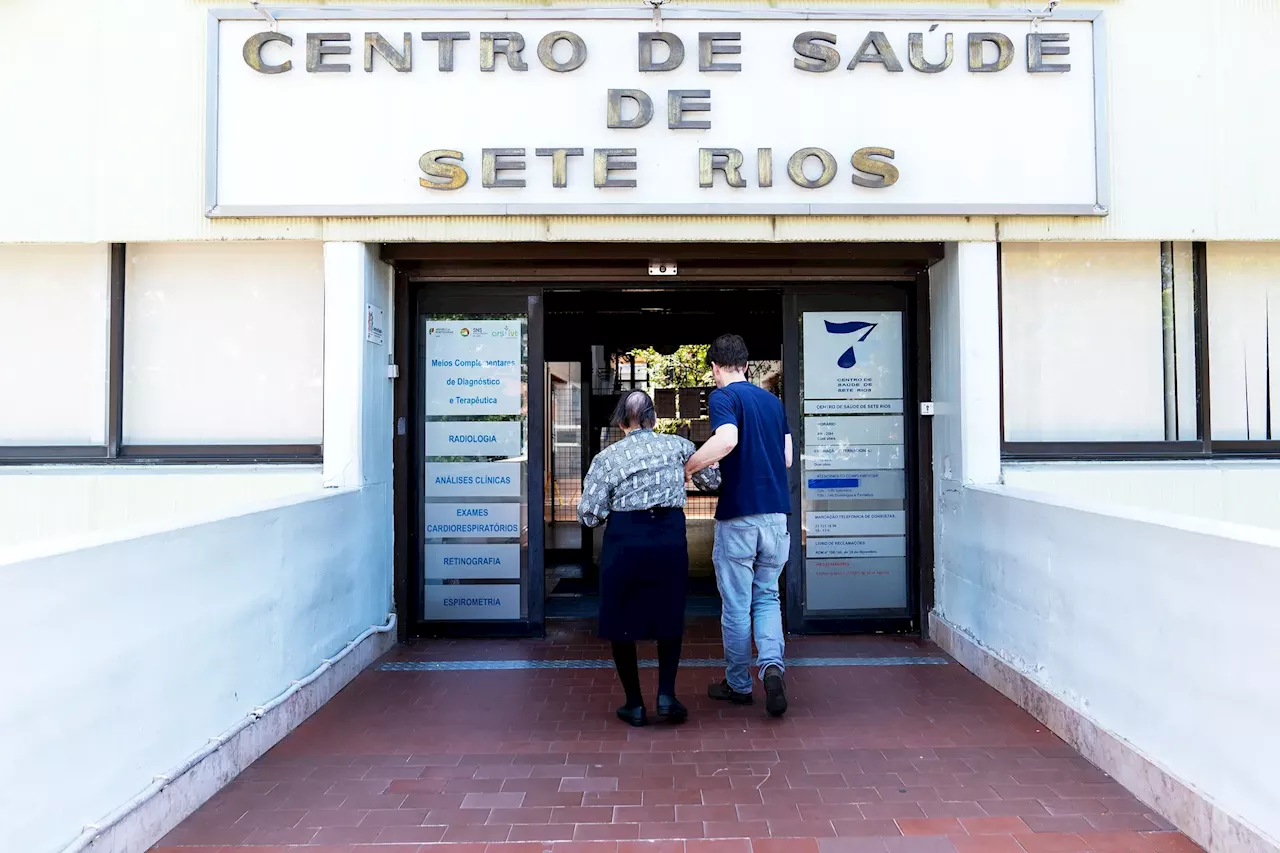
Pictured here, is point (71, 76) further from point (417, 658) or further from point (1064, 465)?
point (1064, 465)

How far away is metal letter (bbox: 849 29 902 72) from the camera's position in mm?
4953

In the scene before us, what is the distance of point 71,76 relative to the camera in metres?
5.00

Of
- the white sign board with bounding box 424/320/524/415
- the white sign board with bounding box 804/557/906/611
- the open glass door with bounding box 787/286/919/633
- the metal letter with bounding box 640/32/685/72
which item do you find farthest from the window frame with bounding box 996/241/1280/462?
the white sign board with bounding box 424/320/524/415

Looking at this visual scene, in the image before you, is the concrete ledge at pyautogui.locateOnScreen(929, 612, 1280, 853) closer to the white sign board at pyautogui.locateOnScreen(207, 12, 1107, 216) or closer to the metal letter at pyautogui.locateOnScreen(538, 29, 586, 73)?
the white sign board at pyautogui.locateOnScreen(207, 12, 1107, 216)

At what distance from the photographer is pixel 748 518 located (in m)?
4.10

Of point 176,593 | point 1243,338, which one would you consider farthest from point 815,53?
point 176,593

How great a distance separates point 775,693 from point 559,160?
10.6 ft

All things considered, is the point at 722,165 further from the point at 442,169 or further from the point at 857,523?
the point at 857,523

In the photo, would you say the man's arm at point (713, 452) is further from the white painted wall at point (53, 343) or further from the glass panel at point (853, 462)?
the white painted wall at point (53, 343)

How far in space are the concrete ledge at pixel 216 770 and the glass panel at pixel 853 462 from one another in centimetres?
313

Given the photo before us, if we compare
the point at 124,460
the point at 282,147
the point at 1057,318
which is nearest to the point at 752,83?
the point at 1057,318

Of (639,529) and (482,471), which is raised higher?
(482,471)

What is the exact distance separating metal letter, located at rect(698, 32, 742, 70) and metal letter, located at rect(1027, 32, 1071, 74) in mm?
1759

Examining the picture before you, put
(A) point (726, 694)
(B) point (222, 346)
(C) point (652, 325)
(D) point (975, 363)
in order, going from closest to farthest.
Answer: (A) point (726, 694) → (D) point (975, 363) → (B) point (222, 346) → (C) point (652, 325)
